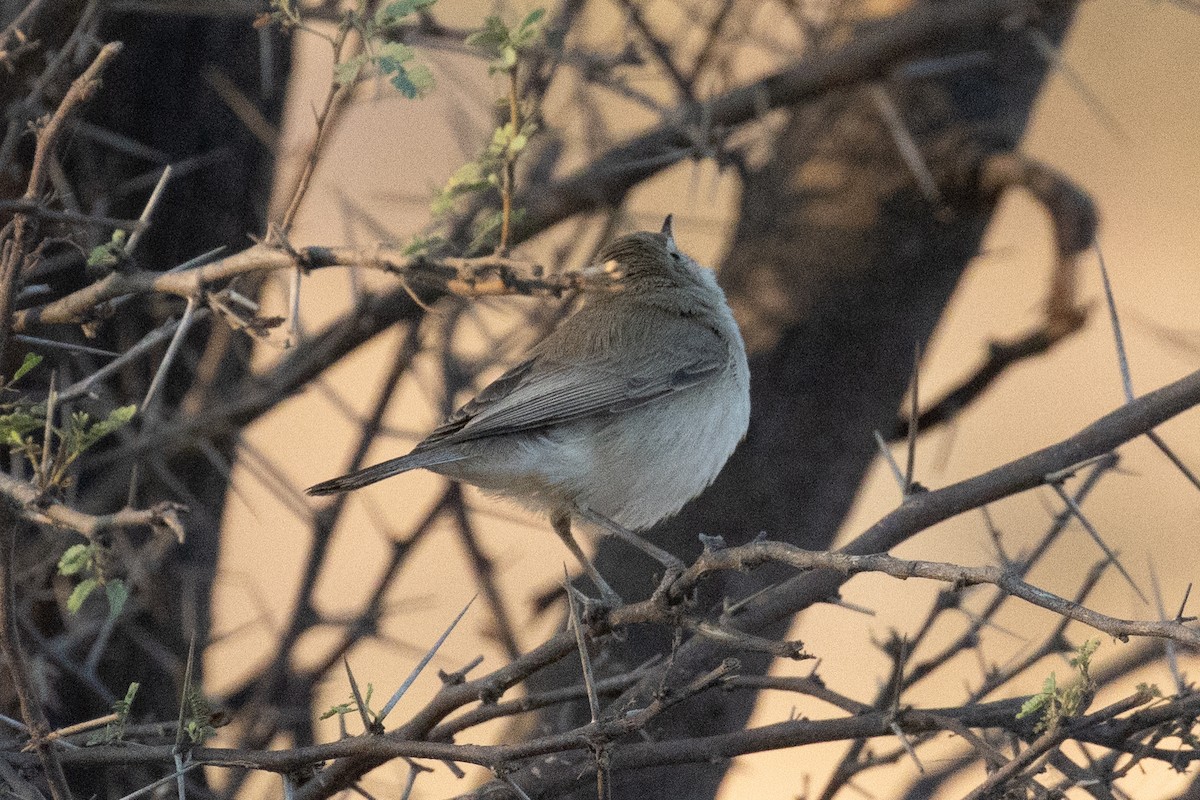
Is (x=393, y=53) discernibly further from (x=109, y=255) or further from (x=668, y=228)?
(x=668, y=228)

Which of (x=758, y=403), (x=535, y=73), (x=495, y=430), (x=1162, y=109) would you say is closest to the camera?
(x=495, y=430)

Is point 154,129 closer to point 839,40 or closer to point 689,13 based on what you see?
point 689,13

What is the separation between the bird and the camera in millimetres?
3699

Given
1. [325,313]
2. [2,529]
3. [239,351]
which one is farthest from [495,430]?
[325,313]

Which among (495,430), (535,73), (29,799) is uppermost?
(535,73)

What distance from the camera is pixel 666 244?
14.8 ft

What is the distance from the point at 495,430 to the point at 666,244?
117cm

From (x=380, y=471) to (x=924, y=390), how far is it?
3.13m

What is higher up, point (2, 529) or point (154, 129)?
point (154, 129)

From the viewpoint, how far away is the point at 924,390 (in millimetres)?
5691

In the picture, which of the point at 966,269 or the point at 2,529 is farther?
the point at 966,269

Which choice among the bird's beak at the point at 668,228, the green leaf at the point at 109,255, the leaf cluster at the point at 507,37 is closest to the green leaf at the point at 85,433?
the green leaf at the point at 109,255

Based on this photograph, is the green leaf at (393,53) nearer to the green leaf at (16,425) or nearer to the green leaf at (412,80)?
the green leaf at (412,80)

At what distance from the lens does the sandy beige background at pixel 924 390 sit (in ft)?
16.9
